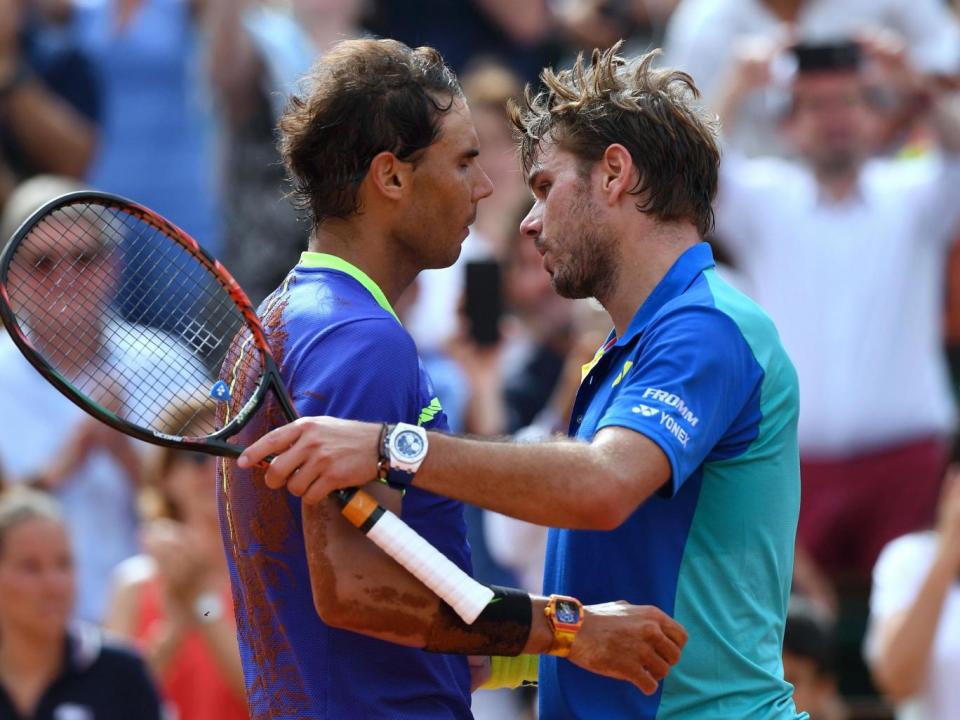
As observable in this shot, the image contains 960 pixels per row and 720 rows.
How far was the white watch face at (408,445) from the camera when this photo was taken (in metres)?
3.41

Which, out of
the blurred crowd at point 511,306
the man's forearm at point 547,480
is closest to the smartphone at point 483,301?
the blurred crowd at point 511,306

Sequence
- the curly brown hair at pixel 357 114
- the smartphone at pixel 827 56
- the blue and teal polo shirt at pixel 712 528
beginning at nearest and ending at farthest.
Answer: the blue and teal polo shirt at pixel 712 528, the curly brown hair at pixel 357 114, the smartphone at pixel 827 56

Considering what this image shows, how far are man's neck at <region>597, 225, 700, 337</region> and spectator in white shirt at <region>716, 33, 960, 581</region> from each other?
12.2 feet

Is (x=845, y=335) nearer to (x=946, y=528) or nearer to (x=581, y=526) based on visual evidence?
(x=946, y=528)

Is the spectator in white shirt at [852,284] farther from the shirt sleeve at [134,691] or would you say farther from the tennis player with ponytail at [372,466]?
the tennis player with ponytail at [372,466]

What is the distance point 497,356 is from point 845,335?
1.55m

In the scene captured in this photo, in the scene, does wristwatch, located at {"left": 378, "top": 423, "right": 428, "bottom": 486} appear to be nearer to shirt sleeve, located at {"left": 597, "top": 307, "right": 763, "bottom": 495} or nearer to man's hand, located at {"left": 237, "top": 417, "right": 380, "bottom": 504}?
man's hand, located at {"left": 237, "top": 417, "right": 380, "bottom": 504}

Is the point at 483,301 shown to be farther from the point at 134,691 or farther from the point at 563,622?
the point at 563,622

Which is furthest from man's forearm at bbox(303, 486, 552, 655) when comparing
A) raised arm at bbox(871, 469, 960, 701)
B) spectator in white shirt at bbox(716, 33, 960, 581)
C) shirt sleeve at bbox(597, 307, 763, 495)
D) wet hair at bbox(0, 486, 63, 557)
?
spectator in white shirt at bbox(716, 33, 960, 581)

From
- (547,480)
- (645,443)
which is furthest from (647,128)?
(547,480)

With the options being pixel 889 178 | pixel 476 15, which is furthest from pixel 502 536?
pixel 476 15

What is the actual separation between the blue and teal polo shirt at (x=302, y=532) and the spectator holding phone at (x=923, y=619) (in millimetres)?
2885

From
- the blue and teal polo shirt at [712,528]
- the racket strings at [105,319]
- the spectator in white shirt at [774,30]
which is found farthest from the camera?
the spectator in white shirt at [774,30]

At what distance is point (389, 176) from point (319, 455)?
74 centimetres
